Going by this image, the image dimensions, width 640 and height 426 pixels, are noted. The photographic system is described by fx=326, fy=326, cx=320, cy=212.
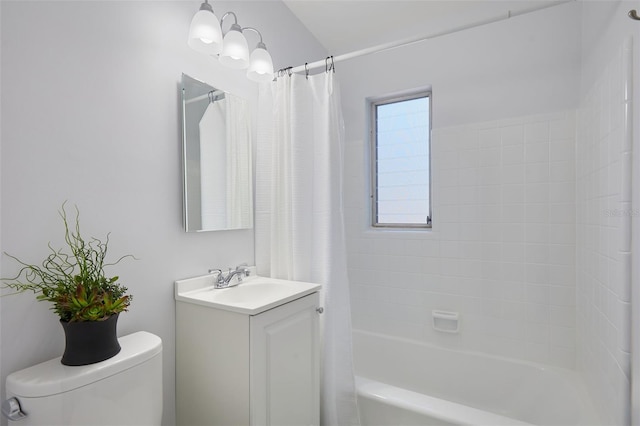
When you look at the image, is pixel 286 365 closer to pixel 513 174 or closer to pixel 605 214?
pixel 605 214

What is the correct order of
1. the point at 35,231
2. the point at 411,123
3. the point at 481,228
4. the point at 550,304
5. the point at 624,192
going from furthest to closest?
the point at 411,123 → the point at 481,228 → the point at 550,304 → the point at 624,192 → the point at 35,231

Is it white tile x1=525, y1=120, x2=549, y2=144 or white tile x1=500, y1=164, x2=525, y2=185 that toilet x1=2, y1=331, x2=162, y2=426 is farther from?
white tile x1=525, y1=120, x2=549, y2=144

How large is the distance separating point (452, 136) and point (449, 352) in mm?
1479

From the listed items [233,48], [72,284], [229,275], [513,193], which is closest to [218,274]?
[229,275]

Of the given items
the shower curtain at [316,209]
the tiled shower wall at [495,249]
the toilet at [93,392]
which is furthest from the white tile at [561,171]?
the toilet at [93,392]

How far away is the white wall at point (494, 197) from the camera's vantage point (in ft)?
6.38

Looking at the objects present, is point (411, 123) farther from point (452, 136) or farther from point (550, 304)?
point (550, 304)

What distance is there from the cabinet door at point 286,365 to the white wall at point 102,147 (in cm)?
46

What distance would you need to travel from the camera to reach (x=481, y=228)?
2.16 meters

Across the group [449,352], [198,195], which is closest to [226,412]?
[198,195]

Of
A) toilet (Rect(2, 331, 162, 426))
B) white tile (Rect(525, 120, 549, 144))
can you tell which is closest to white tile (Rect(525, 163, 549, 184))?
white tile (Rect(525, 120, 549, 144))

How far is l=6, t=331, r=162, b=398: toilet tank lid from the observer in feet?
2.90

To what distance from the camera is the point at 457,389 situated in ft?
7.04

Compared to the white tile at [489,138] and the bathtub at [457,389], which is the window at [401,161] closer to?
the white tile at [489,138]
